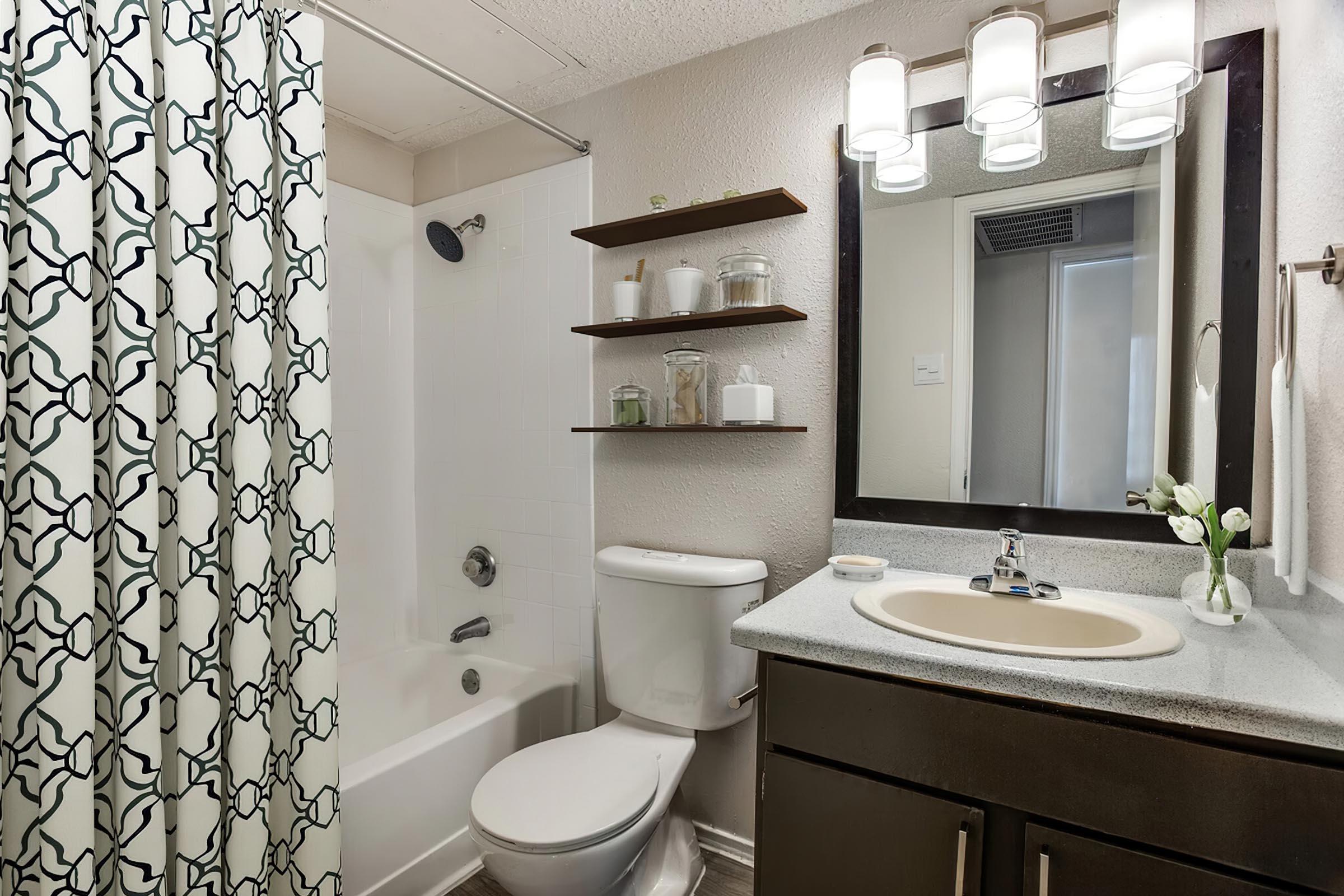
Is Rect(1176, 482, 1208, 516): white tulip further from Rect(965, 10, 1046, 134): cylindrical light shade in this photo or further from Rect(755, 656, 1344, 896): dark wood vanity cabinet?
Rect(965, 10, 1046, 134): cylindrical light shade

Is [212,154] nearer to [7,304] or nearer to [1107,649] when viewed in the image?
[7,304]

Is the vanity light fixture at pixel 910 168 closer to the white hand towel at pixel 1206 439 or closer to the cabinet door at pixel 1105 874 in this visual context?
the white hand towel at pixel 1206 439

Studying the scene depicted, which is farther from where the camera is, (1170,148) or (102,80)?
(1170,148)

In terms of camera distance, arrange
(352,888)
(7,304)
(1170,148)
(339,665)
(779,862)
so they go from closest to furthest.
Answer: (7,304), (779,862), (1170,148), (352,888), (339,665)

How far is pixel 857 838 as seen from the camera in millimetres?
1098

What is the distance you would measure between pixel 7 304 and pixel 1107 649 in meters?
1.66

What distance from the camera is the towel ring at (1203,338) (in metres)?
1.27

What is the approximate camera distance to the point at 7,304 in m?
0.94

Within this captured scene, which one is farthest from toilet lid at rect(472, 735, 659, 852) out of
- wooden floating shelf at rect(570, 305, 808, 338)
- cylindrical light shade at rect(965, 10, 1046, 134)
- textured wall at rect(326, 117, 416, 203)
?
textured wall at rect(326, 117, 416, 203)

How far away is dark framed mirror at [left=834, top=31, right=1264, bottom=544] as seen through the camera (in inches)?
50.1

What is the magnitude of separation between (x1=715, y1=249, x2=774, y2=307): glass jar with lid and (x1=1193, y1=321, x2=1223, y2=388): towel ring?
0.89 m

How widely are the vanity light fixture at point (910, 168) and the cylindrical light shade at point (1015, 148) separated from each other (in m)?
0.13

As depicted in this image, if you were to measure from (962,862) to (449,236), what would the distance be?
224 centimetres

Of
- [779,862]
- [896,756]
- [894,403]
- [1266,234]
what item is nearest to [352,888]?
[779,862]
